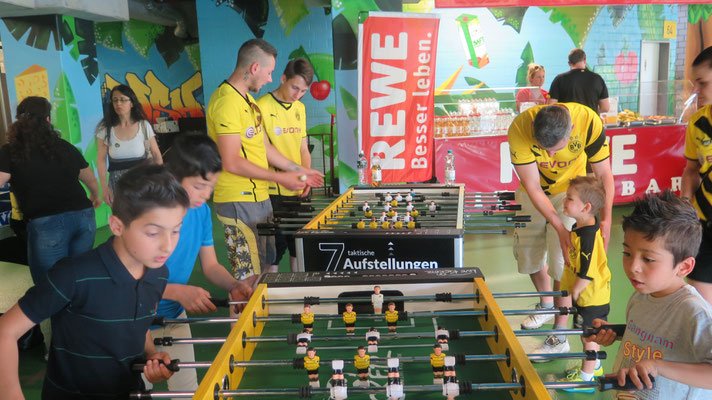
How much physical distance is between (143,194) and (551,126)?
2078mm

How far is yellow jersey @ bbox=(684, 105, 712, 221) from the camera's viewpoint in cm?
260

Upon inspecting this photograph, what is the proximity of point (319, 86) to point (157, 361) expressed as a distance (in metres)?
7.61

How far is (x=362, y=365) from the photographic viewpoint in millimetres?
1465

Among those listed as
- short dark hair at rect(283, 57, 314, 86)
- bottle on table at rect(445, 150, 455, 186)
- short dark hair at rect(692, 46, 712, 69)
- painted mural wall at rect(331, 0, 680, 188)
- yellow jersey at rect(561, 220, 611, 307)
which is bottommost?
yellow jersey at rect(561, 220, 611, 307)

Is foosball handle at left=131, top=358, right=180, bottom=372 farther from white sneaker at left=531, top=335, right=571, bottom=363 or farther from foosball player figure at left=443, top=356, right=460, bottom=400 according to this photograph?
white sneaker at left=531, top=335, right=571, bottom=363

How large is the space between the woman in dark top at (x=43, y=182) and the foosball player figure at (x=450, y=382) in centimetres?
268

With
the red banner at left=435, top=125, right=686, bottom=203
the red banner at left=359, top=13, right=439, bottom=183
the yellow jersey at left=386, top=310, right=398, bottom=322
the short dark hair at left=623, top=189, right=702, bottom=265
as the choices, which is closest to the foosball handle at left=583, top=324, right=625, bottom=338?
the short dark hair at left=623, top=189, right=702, bottom=265

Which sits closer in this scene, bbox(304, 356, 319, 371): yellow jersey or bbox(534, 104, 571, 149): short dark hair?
Result: bbox(304, 356, 319, 371): yellow jersey

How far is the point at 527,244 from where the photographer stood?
358cm

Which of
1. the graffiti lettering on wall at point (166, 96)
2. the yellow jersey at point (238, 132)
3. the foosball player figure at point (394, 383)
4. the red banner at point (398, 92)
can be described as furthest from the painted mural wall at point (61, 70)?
the foosball player figure at point (394, 383)

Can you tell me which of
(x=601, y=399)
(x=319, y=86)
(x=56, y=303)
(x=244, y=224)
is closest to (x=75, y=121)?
(x=319, y=86)

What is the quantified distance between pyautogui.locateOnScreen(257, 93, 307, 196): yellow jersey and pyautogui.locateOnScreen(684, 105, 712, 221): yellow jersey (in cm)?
235

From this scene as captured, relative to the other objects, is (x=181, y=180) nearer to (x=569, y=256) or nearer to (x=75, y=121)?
(x=569, y=256)

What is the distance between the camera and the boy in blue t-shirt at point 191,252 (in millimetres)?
1934
